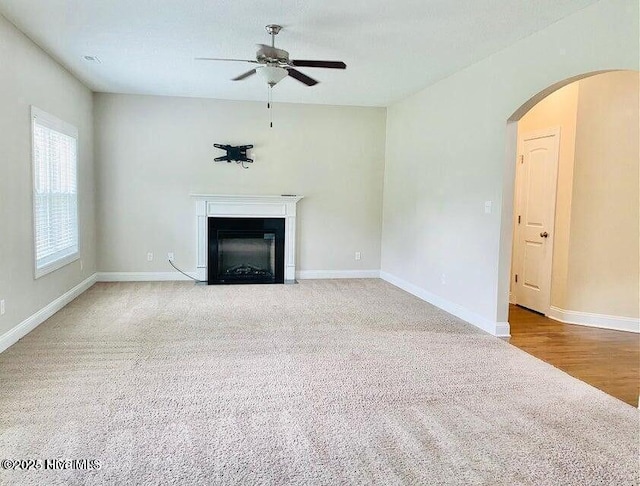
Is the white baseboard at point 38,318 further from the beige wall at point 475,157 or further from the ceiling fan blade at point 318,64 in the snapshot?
the beige wall at point 475,157

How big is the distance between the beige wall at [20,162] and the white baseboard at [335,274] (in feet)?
10.9

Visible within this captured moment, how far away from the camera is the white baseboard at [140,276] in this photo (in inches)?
264

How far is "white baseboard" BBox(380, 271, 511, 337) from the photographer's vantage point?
174 inches

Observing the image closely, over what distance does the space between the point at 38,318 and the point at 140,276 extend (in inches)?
94.1

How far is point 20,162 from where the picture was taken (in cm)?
406

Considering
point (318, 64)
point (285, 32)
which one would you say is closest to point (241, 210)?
point (285, 32)

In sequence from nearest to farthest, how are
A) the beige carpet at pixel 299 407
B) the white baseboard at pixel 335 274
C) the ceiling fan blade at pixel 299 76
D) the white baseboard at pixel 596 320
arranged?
the beige carpet at pixel 299 407, the ceiling fan blade at pixel 299 76, the white baseboard at pixel 596 320, the white baseboard at pixel 335 274

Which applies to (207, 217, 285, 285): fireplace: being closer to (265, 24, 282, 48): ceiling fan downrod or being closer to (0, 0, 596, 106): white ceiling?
(0, 0, 596, 106): white ceiling

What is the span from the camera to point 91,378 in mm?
3213

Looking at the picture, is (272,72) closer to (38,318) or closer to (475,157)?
(475,157)

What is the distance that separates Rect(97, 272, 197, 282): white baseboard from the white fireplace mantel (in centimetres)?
38

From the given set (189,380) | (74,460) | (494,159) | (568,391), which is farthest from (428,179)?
(74,460)

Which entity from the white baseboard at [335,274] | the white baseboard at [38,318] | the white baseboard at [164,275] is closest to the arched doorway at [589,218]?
the white baseboard at [335,274]

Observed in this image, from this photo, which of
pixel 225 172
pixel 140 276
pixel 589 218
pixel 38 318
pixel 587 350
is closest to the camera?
pixel 587 350
